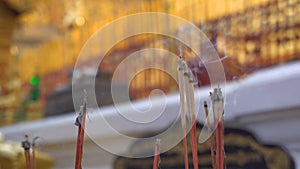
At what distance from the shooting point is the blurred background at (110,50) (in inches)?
34.2

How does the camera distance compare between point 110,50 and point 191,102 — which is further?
point 110,50

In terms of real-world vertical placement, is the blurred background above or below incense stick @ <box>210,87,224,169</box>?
above

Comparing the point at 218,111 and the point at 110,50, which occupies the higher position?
the point at 110,50

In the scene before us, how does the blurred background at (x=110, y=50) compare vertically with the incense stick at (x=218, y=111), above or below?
above

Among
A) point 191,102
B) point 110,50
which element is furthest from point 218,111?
point 110,50

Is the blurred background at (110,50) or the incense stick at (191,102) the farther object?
the blurred background at (110,50)

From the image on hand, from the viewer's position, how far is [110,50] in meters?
1.38

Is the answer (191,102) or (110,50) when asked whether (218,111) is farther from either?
(110,50)

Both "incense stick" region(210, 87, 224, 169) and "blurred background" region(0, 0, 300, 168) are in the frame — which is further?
"blurred background" region(0, 0, 300, 168)

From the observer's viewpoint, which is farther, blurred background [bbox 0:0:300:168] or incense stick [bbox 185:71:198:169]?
blurred background [bbox 0:0:300:168]

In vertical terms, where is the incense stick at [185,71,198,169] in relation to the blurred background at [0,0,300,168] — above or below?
below

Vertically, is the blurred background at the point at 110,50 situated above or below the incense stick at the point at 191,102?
above

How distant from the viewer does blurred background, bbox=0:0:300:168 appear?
0.87 m

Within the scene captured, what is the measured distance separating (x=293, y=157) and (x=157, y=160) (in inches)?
14.7
